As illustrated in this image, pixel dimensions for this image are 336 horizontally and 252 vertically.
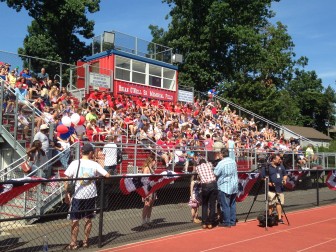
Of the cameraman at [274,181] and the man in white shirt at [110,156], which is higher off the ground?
the man in white shirt at [110,156]

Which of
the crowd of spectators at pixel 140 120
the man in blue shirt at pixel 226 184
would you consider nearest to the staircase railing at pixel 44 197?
the crowd of spectators at pixel 140 120

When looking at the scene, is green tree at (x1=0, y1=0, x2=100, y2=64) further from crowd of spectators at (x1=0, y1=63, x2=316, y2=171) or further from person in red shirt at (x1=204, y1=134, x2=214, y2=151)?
person in red shirt at (x1=204, y1=134, x2=214, y2=151)

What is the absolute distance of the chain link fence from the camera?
25.2 ft

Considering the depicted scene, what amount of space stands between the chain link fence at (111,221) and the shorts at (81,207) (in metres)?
0.11

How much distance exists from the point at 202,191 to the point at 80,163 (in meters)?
3.74

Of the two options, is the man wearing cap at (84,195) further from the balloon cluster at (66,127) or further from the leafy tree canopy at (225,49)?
the leafy tree canopy at (225,49)

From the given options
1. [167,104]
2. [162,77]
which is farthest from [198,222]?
[162,77]

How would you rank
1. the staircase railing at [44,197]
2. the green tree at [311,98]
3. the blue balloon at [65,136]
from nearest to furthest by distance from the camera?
the staircase railing at [44,197], the blue balloon at [65,136], the green tree at [311,98]

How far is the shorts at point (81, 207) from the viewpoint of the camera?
741 centimetres

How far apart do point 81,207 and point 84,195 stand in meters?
0.24

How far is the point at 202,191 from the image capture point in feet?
33.4

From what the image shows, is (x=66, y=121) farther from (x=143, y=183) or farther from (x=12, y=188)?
(x=12, y=188)

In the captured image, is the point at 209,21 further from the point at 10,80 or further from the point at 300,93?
the point at 300,93

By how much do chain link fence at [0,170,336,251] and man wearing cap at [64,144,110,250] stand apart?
136 mm
